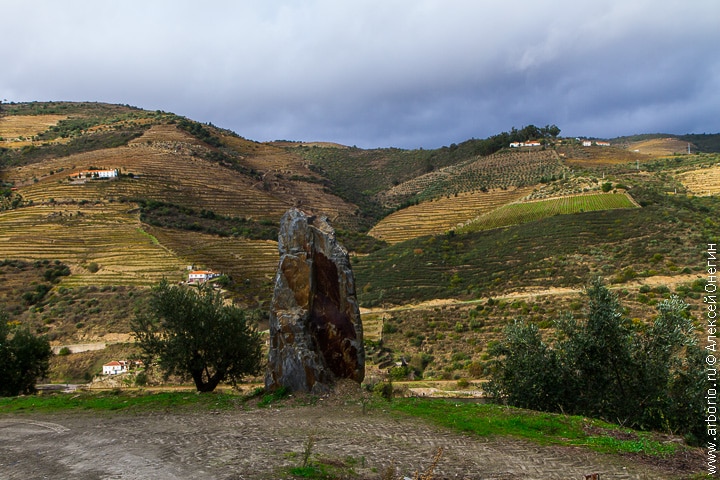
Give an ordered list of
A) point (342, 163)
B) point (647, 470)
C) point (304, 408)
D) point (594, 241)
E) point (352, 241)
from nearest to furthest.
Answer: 1. point (647, 470)
2. point (304, 408)
3. point (594, 241)
4. point (352, 241)
5. point (342, 163)

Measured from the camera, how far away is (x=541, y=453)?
31.9 feet

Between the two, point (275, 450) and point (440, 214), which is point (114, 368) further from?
point (440, 214)

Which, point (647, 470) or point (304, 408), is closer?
point (647, 470)

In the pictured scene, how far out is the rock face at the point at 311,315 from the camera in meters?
14.5

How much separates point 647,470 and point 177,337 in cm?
1595

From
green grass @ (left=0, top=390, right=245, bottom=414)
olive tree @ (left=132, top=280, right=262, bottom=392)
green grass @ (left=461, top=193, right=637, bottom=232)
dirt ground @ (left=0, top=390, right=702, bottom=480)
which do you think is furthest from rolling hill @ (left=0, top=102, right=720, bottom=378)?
dirt ground @ (left=0, top=390, right=702, bottom=480)

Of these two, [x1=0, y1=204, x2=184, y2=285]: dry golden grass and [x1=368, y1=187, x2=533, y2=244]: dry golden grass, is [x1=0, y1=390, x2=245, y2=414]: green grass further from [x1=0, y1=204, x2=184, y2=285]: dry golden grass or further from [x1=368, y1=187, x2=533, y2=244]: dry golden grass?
[x1=368, y1=187, x2=533, y2=244]: dry golden grass

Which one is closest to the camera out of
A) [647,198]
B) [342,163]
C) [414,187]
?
[647,198]

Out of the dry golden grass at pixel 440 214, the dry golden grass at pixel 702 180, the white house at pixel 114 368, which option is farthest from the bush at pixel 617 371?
the dry golden grass at pixel 702 180

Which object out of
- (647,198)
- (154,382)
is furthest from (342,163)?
(154,382)

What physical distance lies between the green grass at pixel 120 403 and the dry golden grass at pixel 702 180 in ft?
241

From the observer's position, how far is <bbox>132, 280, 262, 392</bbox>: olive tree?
1866cm

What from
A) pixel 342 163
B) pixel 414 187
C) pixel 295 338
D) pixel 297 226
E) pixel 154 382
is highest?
pixel 342 163

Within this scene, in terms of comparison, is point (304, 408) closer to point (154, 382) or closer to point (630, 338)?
point (630, 338)
